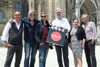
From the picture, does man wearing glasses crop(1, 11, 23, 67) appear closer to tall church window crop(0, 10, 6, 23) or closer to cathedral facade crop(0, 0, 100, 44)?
cathedral facade crop(0, 0, 100, 44)

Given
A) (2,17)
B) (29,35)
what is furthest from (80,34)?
(2,17)

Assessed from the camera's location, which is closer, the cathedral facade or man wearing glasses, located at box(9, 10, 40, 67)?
man wearing glasses, located at box(9, 10, 40, 67)

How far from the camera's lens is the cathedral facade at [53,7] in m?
21.0

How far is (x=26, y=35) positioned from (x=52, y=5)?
1590 centimetres

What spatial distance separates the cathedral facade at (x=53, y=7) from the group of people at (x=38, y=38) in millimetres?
14843

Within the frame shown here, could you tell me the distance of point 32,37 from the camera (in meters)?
5.54

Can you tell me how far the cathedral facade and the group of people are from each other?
14.8 m

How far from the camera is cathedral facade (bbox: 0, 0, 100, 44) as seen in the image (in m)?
21.0

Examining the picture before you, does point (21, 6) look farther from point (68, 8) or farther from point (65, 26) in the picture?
point (65, 26)

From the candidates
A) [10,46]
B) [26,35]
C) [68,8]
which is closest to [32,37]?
[26,35]

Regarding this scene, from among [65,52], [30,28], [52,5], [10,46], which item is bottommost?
[65,52]

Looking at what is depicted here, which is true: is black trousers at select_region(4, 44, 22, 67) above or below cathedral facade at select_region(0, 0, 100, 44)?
below

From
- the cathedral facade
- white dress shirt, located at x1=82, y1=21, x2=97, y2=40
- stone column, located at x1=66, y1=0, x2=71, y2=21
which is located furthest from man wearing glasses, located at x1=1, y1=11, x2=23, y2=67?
stone column, located at x1=66, y1=0, x2=71, y2=21

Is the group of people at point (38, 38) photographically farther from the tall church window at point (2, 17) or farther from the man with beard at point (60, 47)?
the tall church window at point (2, 17)
